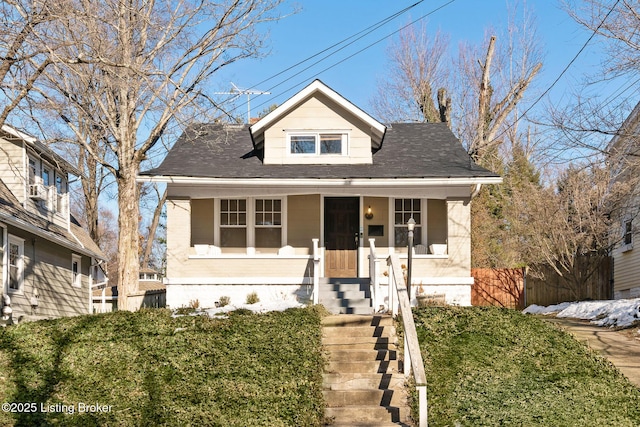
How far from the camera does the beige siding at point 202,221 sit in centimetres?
1656

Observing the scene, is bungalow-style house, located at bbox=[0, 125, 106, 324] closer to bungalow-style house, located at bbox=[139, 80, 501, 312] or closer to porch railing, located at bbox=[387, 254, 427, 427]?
bungalow-style house, located at bbox=[139, 80, 501, 312]

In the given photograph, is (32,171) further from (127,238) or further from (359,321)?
(359,321)

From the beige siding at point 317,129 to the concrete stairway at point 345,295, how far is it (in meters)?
3.06

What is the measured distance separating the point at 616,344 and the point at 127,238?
11184 mm

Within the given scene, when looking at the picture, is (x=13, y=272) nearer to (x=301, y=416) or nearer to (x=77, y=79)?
(x=77, y=79)

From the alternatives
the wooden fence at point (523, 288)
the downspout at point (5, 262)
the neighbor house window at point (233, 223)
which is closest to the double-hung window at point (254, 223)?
the neighbor house window at point (233, 223)

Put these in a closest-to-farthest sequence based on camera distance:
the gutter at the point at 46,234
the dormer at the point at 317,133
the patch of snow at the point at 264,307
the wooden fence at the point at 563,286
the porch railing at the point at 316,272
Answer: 1. the patch of snow at the point at 264,307
2. the porch railing at the point at 316,272
3. the gutter at the point at 46,234
4. the dormer at the point at 317,133
5. the wooden fence at the point at 563,286

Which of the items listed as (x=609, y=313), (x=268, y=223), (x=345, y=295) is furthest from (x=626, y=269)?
(x=268, y=223)

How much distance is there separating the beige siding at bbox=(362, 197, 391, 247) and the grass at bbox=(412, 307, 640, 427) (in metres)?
5.52

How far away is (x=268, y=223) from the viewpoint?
1666cm

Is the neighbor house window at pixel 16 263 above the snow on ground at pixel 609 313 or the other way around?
above

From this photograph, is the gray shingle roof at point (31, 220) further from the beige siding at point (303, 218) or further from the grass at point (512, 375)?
the grass at point (512, 375)

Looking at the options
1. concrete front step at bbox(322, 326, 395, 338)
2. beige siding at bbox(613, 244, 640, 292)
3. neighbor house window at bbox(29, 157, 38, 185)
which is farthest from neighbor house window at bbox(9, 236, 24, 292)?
beige siding at bbox(613, 244, 640, 292)

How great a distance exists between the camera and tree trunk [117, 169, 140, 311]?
656 inches
